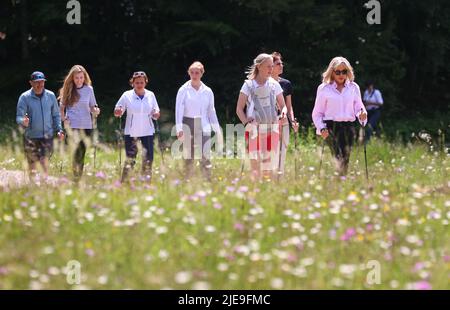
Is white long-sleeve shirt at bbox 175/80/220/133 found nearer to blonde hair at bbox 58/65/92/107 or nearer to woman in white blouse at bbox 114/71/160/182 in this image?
woman in white blouse at bbox 114/71/160/182

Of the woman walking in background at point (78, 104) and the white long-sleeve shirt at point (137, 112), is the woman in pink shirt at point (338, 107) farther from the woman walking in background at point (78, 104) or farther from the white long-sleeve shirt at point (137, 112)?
the woman walking in background at point (78, 104)

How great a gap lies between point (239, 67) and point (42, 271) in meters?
19.8

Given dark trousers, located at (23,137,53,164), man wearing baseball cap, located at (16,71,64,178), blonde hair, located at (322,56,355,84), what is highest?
blonde hair, located at (322,56,355,84)

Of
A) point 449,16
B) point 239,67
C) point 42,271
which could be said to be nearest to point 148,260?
point 42,271

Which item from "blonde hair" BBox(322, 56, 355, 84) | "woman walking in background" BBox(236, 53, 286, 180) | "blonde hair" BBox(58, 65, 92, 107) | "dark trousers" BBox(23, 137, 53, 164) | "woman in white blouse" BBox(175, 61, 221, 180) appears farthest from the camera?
"blonde hair" BBox(58, 65, 92, 107)

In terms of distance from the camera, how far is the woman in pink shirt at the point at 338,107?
9.80m

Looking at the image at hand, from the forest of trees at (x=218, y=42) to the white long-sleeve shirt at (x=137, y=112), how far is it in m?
12.2

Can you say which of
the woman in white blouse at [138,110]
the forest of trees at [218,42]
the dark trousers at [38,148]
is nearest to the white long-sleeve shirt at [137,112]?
the woman in white blouse at [138,110]

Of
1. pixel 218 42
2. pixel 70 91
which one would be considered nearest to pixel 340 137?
pixel 70 91

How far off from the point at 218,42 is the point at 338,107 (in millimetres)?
13609

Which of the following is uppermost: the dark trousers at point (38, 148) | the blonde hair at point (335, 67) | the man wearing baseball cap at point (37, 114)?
the blonde hair at point (335, 67)

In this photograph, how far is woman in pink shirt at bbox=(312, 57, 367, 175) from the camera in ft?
32.1

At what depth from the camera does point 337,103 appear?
9.85 m

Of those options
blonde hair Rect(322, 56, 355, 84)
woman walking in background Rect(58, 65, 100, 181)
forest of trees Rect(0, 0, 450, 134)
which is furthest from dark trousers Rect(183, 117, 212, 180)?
forest of trees Rect(0, 0, 450, 134)
